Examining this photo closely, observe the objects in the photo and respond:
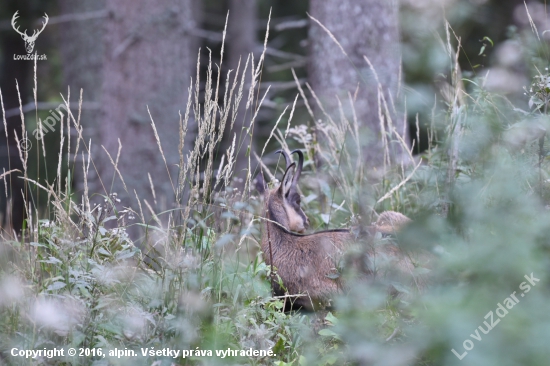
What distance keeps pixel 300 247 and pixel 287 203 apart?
45cm

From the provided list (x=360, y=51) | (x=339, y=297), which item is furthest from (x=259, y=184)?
(x=339, y=297)

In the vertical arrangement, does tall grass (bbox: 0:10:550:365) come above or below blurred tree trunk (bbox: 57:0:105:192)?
above

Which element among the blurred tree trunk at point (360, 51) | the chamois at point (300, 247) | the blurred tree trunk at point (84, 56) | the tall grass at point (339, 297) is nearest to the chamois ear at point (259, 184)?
the chamois at point (300, 247)

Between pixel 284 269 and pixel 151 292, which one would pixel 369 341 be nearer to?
A: pixel 151 292

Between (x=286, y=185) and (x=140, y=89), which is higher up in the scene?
(x=286, y=185)

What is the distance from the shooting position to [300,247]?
4.31m

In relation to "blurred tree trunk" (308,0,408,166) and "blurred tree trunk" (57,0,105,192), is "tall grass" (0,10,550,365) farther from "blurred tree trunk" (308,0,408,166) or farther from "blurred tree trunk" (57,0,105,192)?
"blurred tree trunk" (57,0,105,192)

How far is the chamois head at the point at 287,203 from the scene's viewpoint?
455 centimetres

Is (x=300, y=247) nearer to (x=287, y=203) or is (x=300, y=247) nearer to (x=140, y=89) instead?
(x=287, y=203)

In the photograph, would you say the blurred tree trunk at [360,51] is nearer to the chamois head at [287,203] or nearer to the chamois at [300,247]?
the chamois head at [287,203]

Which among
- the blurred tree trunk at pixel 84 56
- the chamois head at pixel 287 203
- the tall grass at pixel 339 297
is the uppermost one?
the tall grass at pixel 339 297

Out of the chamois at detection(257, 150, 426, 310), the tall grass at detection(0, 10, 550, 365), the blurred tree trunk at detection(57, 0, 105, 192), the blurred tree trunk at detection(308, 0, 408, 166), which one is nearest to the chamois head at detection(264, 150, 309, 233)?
the chamois at detection(257, 150, 426, 310)

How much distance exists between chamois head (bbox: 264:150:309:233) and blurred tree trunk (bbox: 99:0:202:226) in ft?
11.8

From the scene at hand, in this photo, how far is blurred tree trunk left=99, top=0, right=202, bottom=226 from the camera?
310 inches
